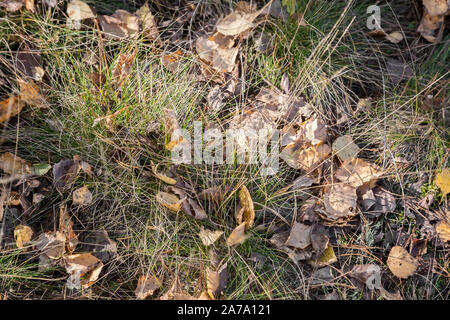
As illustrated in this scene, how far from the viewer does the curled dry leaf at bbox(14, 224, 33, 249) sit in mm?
1609

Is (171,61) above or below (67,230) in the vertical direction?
above

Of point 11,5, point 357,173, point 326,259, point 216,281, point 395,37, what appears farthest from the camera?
point 395,37

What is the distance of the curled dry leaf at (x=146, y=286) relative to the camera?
1580 mm

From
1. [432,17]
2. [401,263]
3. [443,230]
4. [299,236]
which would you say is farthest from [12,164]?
[432,17]

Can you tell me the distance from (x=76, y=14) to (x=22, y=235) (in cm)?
105

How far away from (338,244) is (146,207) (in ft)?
2.68

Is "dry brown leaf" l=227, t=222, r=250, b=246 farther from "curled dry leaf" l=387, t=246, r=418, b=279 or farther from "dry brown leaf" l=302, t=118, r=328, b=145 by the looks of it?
"curled dry leaf" l=387, t=246, r=418, b=279

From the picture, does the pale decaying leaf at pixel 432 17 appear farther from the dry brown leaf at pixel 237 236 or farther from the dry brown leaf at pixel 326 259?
the dry brown leaf at pixel 237 236

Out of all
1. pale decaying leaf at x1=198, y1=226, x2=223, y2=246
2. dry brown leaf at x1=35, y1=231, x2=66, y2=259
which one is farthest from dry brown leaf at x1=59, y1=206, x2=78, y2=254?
pale decaying leaf at x1=198, y1=226, x2=223, y2=246

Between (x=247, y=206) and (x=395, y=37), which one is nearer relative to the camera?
(x=247, y=206)

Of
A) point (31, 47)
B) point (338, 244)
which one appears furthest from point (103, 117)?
point (338, 244)

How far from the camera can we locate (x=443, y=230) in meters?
1.75

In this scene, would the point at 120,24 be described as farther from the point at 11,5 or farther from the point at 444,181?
the point at 444,181

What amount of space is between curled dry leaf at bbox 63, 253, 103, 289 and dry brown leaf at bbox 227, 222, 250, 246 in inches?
20.1
